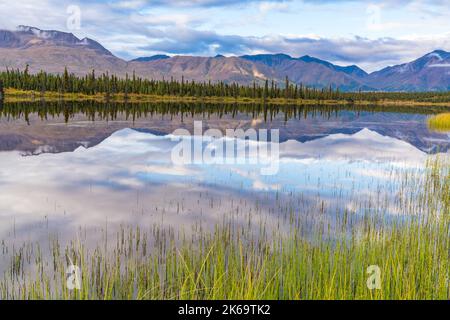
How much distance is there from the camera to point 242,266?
1121cm

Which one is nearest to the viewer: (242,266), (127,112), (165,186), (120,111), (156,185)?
(242,266)

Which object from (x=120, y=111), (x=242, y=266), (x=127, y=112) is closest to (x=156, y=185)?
(x=242, y=266)

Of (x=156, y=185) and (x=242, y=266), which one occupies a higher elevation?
(x=156, y=185)

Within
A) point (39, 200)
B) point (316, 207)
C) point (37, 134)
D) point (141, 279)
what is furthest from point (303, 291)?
point (37, 134)

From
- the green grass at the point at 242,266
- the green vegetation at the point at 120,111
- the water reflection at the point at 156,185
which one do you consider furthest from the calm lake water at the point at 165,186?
the green vegetation at the point at 120,111

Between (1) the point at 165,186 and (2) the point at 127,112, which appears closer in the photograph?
(1) the point at 165,186

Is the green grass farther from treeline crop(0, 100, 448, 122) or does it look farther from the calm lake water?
treeline crop(0, 100, 448, 122)

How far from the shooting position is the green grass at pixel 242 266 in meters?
9.48

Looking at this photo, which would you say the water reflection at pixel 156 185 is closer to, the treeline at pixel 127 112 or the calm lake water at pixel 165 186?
the calm lake water at pixel 165 186

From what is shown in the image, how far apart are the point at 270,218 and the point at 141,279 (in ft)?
24.5

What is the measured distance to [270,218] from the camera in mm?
16891

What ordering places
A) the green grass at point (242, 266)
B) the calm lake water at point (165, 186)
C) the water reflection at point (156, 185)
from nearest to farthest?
the green grass at point (242, 266), the calm lake water at point (165, 186), the water reflection at point (156, 185)

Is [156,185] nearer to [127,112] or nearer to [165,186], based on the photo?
[165,186]
